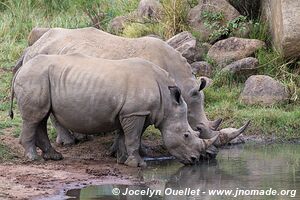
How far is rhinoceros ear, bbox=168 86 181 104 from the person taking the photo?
10969 millimetres

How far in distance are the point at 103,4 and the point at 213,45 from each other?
3877 mm

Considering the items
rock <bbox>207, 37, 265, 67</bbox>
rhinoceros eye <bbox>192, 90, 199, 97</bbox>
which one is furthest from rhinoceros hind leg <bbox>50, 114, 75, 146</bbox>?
rock <bbox>207, 37, 265, 67</bbox>

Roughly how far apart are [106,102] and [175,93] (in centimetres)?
89

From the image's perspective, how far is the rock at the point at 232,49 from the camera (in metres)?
15.2

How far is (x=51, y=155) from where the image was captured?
11180mm

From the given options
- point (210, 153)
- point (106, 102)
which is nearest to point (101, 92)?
point (106, 102)

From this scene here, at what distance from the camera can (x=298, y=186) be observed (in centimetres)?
970

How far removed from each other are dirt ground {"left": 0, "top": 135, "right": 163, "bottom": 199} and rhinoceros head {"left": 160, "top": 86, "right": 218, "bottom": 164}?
582 mm

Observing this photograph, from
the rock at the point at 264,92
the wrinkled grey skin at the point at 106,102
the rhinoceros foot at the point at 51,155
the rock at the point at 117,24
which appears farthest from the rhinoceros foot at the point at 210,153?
the rock at the point at 117,24

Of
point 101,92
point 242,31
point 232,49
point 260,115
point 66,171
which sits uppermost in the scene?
point 101,92

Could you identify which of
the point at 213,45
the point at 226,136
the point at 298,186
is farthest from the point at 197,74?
the point at 298,186

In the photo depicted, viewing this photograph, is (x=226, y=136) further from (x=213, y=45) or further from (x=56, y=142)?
(x=213, y=45)

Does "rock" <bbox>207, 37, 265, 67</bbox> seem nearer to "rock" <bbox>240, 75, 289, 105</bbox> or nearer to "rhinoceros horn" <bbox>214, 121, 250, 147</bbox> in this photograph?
"rock" <bbox>240, 75, 289, 105</bbox>

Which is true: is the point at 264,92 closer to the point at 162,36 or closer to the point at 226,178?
the point at 162,36
